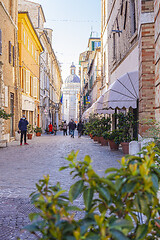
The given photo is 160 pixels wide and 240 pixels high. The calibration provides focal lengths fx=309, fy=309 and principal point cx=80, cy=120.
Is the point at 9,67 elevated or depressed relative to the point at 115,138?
elevated

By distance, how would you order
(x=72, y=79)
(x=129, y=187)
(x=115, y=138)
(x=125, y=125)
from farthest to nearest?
(x=72, y=79) < (x=115, y=138) < (x=125, y=125) < (x=129, y=187)

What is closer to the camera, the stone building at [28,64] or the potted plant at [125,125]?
the potted plant at [125,125]

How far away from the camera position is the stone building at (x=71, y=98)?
135625mm

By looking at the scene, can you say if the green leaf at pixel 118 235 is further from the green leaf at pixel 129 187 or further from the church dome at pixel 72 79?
the church dome at pixel 72 79

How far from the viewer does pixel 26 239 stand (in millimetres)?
3328

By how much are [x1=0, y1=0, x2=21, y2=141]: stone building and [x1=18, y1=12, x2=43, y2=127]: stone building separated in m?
1.93

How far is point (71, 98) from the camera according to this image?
14388 centimetres

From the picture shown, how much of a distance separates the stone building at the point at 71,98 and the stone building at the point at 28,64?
96.6 metres

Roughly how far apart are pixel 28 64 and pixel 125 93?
18.3 meters

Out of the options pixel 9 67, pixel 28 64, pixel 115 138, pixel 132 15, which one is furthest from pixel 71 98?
pixel 115 138

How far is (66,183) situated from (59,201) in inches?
189

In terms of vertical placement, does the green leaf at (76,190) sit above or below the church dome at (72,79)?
below

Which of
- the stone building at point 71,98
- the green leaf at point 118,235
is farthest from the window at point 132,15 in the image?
the stone building at point 71,98

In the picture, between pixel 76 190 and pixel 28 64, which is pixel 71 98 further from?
pixel 76 190
